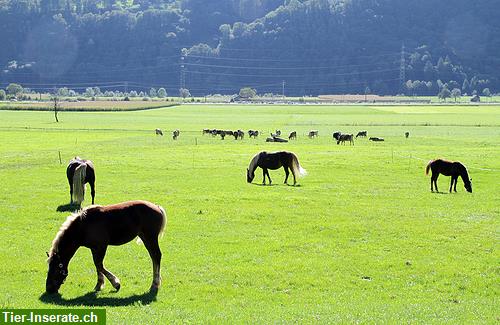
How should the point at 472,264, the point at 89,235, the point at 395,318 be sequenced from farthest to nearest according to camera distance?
the point at 472,264 < the point at 89,235 < the point at 395,318

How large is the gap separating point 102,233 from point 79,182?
1008 centimetres

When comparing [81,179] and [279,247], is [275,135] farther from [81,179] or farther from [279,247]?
[279,247]

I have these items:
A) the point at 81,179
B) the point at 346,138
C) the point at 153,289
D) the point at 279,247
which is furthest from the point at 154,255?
the point at 346,138

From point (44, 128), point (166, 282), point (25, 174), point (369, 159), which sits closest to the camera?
point (166, 282)

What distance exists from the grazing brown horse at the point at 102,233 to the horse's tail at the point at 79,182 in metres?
9.53

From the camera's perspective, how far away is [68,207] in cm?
2331

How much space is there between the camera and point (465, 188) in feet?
98.2

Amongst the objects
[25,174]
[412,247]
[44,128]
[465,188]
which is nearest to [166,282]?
[412,247]

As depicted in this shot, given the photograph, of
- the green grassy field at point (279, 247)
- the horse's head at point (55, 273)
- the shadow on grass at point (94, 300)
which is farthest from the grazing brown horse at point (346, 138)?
the horse's head at point (55, 273)

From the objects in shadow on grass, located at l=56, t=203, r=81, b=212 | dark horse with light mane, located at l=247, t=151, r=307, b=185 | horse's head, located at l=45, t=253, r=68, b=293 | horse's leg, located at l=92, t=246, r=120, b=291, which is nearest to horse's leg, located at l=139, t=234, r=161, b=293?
horse's leg, located at l=92, t=246, r=120, b=291

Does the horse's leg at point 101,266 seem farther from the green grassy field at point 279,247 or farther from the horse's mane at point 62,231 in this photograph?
the horse's mane at point 62,231

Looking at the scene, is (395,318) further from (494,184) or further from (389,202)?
(494,184)

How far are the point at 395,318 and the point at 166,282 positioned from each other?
16.8 ft

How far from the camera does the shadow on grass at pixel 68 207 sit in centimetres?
2286
